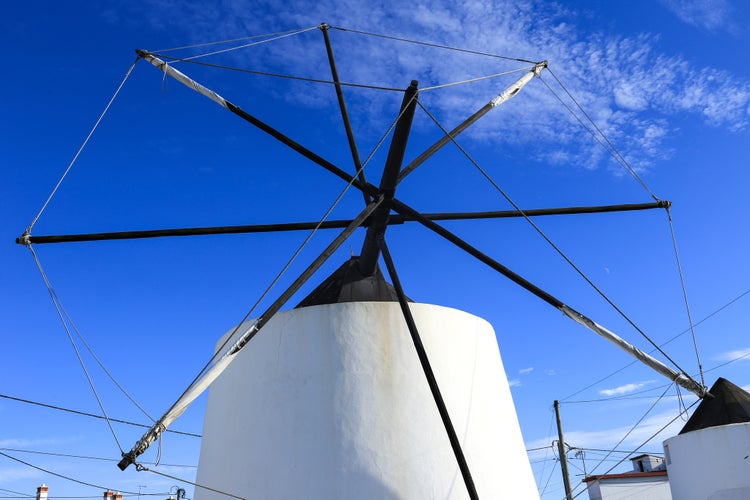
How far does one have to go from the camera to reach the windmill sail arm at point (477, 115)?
7336 mm

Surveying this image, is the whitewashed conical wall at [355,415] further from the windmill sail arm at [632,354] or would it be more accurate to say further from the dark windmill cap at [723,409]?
the dark windmill cap at [723,409]

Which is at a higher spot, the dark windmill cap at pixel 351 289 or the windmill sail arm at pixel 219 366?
the dark windmill cap at pixel 351 289

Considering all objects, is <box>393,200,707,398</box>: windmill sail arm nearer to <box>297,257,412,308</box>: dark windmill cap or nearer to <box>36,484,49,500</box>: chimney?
<box>297,257,412,308</box>: dark windmill cap

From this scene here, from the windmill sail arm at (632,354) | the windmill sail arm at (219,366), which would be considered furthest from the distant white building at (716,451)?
the windmill sail arm at (219,366)

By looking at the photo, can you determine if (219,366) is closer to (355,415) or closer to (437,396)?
(355,415)

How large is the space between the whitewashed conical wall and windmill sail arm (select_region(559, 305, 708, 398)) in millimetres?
1126

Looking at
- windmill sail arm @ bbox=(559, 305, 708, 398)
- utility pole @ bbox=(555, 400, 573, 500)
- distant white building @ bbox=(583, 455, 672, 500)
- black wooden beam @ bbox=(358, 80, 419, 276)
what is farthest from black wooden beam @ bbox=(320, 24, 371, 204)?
distant white building @ bbox=(583, 455, 672, 500)

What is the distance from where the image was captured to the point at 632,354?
6871 millimetres

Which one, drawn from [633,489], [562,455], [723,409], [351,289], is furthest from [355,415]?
[633,489]

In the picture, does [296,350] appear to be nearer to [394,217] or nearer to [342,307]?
[342,307]

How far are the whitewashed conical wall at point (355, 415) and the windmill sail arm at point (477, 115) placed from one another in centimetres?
155

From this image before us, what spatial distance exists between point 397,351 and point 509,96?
3.38 metres

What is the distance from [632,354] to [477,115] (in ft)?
10.2

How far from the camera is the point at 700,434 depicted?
1322 cm
